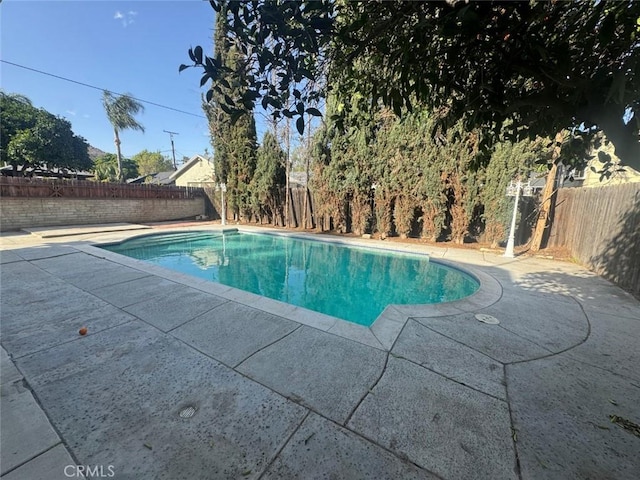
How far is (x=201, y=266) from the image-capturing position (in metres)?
7.83

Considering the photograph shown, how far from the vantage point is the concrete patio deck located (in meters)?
1.55

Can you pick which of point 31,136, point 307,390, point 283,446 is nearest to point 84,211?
point 31,136

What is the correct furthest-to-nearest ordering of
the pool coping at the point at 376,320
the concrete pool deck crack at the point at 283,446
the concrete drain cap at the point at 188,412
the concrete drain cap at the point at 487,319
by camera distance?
the concrete drain cap at the point at 487,319
the pool coping at the point at 376,320
the concrete drain cap at the point at 188,412
the concrete pool deck crack at the point at 283,446

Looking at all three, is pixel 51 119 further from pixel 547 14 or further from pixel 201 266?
pixel 547 14

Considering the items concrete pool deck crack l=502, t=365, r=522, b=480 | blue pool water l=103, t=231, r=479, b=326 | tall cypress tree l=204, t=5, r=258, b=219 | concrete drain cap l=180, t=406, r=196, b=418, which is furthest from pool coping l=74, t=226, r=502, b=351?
tall cypress tree l=204, t=5, r=258, b=219

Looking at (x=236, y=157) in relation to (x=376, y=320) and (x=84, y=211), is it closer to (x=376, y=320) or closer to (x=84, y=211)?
(x=84, y=211)

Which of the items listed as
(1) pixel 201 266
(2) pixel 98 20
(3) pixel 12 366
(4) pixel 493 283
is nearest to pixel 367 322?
(4) pixel 493 283

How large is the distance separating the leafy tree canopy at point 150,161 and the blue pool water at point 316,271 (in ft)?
154

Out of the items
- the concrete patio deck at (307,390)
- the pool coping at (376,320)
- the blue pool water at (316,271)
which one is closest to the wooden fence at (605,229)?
the concrete patio deck at (307,390)

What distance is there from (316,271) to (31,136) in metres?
21.0

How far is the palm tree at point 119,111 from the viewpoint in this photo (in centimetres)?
2117

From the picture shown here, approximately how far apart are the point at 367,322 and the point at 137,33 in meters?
16.5

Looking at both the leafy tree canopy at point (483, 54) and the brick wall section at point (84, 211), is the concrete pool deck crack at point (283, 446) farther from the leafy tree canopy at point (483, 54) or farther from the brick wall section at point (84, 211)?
the brick wall section at point (84, 211)

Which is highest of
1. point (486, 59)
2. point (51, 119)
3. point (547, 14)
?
point (51, 119)
